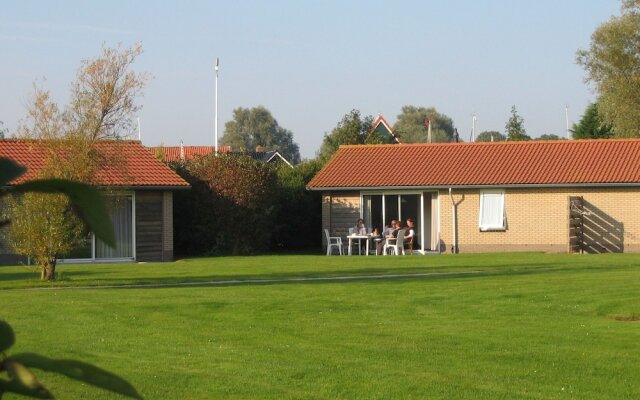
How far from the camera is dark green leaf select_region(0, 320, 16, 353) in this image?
1085mm

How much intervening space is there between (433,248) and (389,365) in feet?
96.9

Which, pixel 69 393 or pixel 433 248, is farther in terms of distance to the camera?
pixel 433 248

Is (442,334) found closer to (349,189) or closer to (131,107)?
(131,107)

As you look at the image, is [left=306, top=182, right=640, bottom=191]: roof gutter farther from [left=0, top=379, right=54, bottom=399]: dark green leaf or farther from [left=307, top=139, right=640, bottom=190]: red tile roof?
[left=0, top=379, right=54, bottom=399]: dark green leaf

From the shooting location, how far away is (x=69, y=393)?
386 inches

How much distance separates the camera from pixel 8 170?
113 centimetres

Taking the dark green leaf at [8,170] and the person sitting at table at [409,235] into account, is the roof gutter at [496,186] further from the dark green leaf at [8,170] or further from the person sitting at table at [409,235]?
the dark green leaf at [8,170]

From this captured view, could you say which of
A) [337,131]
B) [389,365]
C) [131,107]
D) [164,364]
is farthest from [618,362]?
[337,131]

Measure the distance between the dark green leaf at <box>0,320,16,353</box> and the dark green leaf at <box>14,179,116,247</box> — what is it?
138 millimetres

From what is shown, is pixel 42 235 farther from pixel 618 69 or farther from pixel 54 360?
pixel 618 69

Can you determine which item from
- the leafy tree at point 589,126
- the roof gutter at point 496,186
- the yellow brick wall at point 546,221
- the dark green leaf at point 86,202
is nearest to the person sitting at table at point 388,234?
the roof gutter at point 496,186

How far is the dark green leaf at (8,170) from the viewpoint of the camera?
3.67 ft

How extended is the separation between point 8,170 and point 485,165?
40.5 m

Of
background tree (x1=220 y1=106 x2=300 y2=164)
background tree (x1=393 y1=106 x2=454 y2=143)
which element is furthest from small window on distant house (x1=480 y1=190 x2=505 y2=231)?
background tree (x1=220 y1=106 x2=300 y2=164)
